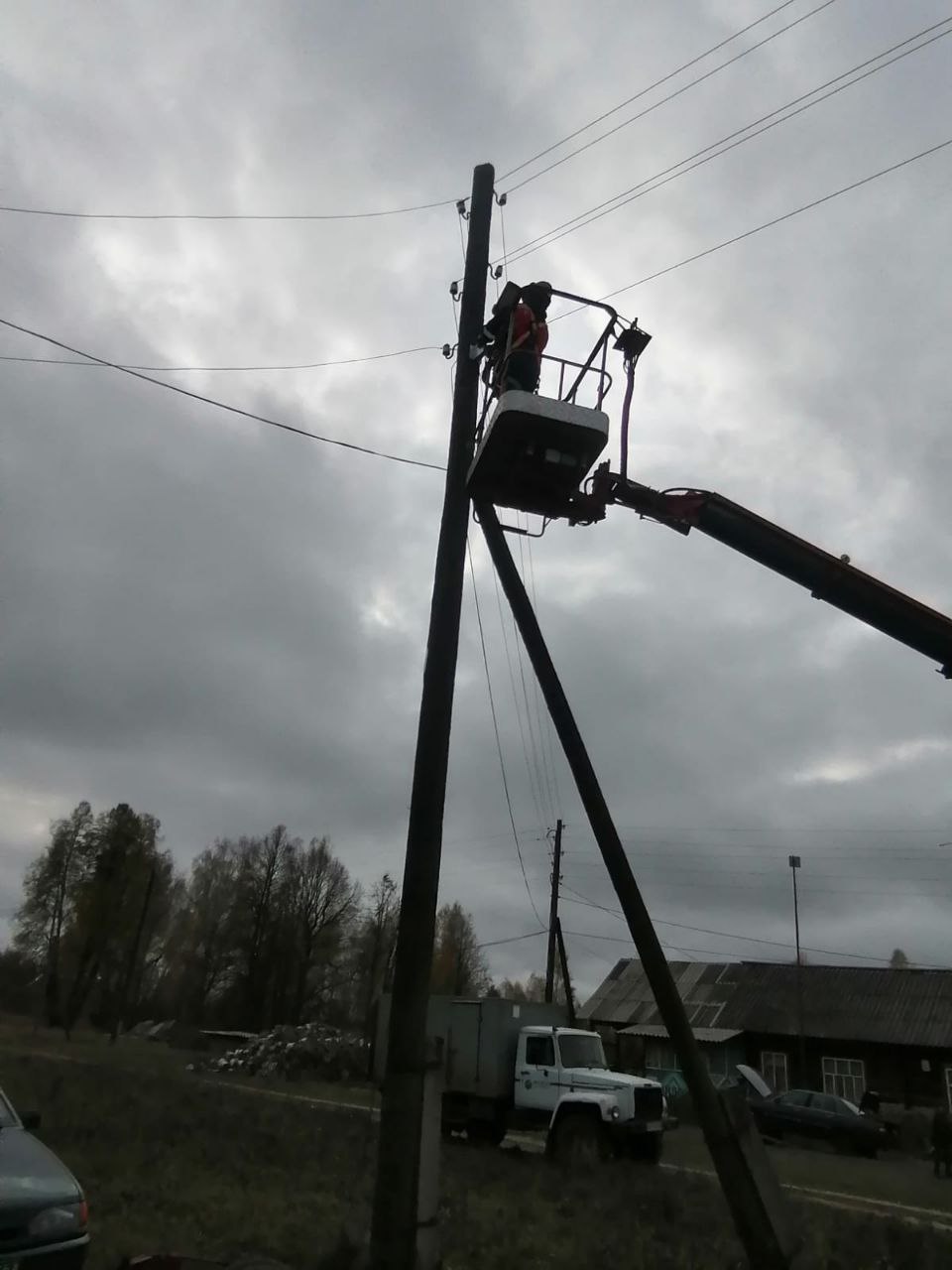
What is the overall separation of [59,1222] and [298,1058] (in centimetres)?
3343

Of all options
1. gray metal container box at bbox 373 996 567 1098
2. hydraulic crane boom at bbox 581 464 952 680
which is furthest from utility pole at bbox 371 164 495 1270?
gray metal container box at bbox 373 996 567 1098

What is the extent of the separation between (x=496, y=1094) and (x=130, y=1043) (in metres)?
35.4

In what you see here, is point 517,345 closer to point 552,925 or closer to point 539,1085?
point 539,1085

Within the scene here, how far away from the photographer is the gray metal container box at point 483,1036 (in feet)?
58.7

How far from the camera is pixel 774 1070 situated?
1473 inches

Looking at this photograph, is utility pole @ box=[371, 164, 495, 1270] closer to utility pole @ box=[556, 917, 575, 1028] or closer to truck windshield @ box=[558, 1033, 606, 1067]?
truck windshield @ box=[558, 1033, 606, 1067]

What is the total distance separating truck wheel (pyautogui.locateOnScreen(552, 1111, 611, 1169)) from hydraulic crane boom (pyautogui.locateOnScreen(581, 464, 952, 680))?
9.91 metres

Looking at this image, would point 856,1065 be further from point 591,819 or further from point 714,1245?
point 591,819

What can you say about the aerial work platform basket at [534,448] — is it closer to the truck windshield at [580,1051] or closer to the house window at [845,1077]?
the truck windshield at [580,1051]

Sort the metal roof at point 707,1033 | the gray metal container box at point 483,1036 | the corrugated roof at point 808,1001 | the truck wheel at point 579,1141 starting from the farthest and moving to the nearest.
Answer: the metal roof at point 707,1033
the corrugated roof at point 808,1001
the gray metal container box at point 483,1036
the truck wheel at point 579,1141

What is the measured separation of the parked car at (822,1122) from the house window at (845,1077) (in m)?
10.1

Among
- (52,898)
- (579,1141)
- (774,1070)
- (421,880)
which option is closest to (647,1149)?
(579,1141)

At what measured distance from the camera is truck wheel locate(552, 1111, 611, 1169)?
49.4 ft

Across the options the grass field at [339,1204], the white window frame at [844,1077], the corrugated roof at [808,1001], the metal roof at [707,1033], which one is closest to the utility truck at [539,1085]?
the grass field at [339,1204]
